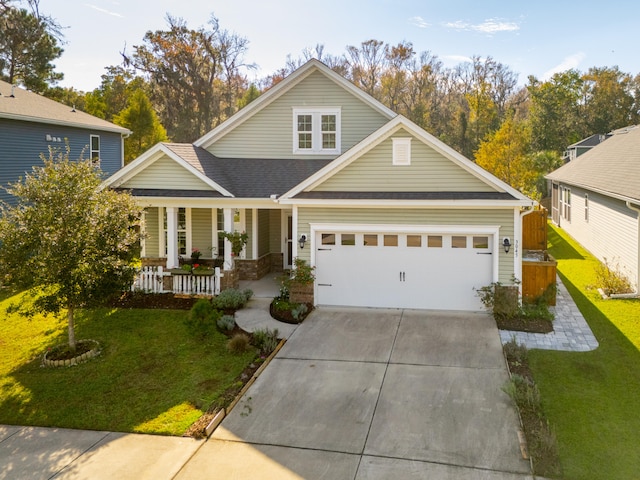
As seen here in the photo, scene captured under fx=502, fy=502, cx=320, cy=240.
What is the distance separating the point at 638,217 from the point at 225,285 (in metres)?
12.1

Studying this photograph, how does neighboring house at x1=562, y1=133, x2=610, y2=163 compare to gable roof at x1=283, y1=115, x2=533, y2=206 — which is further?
neighboring house at x1=562, y1=133, x2=610, y2=163

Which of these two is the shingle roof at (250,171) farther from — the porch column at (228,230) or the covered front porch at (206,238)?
the covered front porch at (206,238)

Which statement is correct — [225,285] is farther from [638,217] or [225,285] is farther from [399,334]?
[638,217]

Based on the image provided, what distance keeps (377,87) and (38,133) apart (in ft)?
119

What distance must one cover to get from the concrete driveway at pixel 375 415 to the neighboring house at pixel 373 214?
2.25 metres

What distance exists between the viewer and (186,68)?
45781mm

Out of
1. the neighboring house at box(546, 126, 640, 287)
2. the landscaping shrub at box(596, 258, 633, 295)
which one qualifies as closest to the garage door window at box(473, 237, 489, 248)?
the neighboring house at box(546, 126, 640, 287)

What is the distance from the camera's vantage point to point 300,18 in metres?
24.3

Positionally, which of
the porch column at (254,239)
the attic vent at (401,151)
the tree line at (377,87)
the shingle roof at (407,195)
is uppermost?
the tree line at (377,87)

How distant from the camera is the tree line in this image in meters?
39.6

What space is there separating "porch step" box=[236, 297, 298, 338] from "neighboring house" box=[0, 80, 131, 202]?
292 inches

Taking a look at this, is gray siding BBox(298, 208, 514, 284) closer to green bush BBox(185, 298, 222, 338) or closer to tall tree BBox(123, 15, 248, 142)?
green bush BBox(185, 298, 222, 338)

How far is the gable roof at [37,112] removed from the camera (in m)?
19.8

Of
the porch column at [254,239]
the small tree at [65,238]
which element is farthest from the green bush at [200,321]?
the porch column at [254,239]
